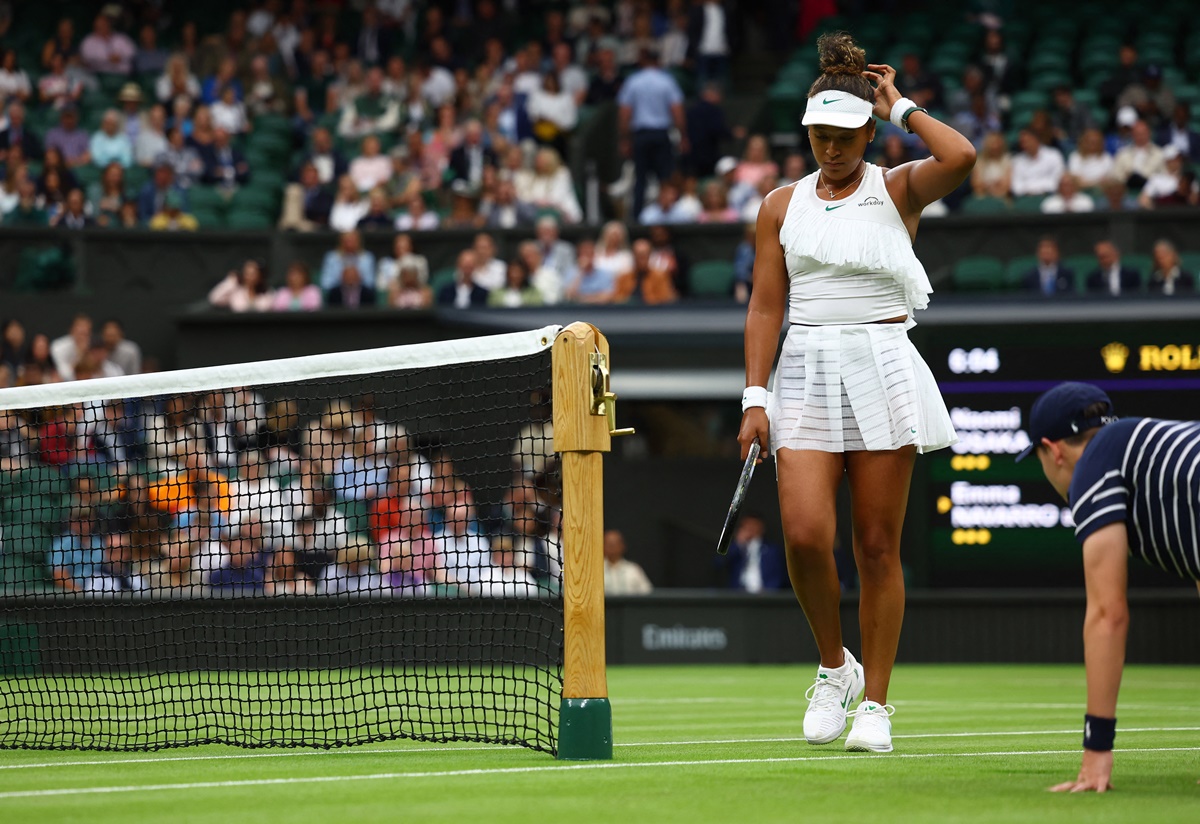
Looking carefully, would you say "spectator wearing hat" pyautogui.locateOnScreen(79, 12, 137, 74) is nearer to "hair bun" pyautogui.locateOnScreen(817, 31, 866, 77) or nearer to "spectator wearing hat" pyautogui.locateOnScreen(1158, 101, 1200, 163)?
"spectator wearing hat" pyautogui.locateOnScreen(1158, 101, 1200, 163)

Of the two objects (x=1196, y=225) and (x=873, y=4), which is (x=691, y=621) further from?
(x=873, y=4)

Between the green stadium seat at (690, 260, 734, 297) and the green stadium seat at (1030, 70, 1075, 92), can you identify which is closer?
the green stadium seat at (690, 260, 734, 297)

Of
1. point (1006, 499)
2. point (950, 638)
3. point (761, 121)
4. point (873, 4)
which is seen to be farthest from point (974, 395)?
point (873, 4)

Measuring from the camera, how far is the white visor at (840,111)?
5.96m

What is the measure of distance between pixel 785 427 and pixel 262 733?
2662 millimetres

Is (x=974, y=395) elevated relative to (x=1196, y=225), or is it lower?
lower

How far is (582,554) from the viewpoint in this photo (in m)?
5.73

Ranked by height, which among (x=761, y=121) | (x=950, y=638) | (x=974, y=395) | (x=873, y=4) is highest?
(x=873, y=4)

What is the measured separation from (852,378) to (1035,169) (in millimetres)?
12493

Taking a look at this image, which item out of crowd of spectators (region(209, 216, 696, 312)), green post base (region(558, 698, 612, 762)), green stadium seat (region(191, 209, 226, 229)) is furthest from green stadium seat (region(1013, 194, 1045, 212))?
green post base (region(558, 698, 612, 762))

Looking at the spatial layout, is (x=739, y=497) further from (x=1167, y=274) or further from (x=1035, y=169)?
(x=1035, y=169)

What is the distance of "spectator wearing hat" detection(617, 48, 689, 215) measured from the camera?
1950cm

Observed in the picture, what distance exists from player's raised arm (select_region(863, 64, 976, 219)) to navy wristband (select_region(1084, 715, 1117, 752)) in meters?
1.99

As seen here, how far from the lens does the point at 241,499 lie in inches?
516
